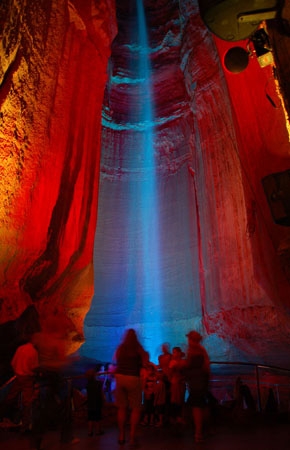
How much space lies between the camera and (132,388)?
3.92 m

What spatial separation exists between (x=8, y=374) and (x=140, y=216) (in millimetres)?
11746

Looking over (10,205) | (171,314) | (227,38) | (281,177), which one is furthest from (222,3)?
(171,314)

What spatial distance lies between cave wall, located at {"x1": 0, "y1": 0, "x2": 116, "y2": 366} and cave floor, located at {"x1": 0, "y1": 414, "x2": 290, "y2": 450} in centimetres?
305

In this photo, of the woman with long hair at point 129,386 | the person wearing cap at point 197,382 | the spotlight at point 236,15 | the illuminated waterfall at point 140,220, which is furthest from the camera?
the illuminated waterfall at point 140,220

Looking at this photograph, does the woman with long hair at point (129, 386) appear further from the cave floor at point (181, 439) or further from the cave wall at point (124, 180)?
the cave wall at point (124, 180)

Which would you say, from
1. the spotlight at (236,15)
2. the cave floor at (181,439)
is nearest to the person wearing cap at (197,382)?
the cave floor at (181,439)

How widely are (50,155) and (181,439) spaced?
18.6 feet

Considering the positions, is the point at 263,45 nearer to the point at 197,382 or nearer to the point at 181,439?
the point at 197,382

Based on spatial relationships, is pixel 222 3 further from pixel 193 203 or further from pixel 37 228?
pixel 193 203

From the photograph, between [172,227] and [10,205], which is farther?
[172,227]

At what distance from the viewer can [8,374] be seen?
7508 millimetres

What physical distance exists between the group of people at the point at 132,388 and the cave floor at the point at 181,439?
15 centimetres

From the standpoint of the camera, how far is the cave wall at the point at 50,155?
22.6 feet

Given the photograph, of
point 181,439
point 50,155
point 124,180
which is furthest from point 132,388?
point 124,180
